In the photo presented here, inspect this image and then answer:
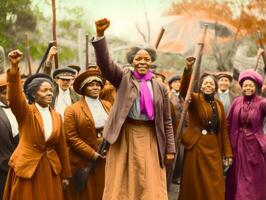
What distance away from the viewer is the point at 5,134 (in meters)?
6.89

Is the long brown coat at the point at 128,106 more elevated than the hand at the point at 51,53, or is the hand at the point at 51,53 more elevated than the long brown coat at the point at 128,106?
the hand at the point at 51,53

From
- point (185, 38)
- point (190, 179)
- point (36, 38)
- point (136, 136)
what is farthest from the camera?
point (185, 38)

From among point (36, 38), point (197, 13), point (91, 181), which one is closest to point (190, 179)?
point (91, 181)

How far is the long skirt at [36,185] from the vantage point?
21.2 ft

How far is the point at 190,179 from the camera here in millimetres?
8164

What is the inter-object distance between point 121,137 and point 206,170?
2056mm

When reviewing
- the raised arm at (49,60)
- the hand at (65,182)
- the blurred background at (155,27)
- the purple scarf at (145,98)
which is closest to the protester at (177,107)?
the raised arm at (49,60)

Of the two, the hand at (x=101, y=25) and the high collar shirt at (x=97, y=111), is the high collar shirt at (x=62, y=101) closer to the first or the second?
the high collar shirt at (x=97, y=111)

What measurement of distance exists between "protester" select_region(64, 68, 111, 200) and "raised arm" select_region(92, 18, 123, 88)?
1387 millimetres

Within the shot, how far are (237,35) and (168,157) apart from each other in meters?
14.7

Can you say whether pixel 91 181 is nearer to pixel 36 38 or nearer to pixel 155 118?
pixel 155 118

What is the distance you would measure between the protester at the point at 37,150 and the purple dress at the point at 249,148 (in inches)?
95.6

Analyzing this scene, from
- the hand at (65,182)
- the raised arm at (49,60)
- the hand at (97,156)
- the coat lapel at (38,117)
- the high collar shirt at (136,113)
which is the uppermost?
the raised arm at (49,60)

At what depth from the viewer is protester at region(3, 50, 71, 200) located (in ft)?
21.2
